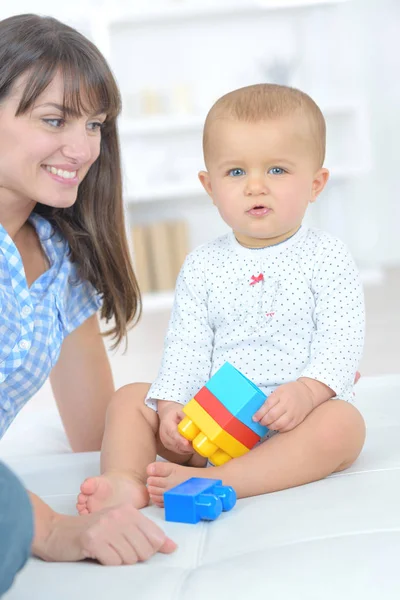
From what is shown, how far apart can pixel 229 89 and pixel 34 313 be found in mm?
3439

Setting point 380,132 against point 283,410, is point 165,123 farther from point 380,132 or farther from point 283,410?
Answer: point 283,410

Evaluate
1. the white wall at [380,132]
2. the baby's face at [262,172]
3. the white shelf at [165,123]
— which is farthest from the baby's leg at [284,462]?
the white wall at [380,132]

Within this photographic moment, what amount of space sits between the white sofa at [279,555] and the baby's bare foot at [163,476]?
2 centimetres

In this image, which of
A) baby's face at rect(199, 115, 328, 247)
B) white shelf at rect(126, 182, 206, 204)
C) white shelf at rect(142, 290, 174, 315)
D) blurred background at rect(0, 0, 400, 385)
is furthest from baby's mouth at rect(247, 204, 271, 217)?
white shelf at rect(126, 182, 206, 204)

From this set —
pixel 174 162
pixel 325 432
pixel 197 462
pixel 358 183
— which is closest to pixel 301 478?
pixel 325 432

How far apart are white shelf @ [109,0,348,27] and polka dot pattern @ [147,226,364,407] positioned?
327cm

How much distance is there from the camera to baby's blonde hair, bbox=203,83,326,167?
1218mm

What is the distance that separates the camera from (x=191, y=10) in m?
4.34

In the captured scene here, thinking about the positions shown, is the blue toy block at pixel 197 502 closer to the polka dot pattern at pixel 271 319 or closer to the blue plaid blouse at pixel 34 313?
the polka dot pattern at pixel 271 319

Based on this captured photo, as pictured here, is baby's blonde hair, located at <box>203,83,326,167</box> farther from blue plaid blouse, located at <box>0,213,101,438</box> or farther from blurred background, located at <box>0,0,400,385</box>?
blurred background, located at <box>0,0,400,385</box>

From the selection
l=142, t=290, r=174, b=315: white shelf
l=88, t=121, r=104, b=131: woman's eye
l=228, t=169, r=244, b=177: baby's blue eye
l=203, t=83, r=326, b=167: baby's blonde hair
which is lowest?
l=142, t=290, r=174, b=315: white shelf

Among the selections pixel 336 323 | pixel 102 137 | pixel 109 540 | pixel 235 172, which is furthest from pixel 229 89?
pixel 109 540

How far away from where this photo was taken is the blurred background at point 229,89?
Result: 4.23m

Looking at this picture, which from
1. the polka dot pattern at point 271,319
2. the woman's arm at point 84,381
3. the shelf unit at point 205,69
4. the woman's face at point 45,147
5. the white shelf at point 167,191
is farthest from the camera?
the shelf unit at point 205,69
